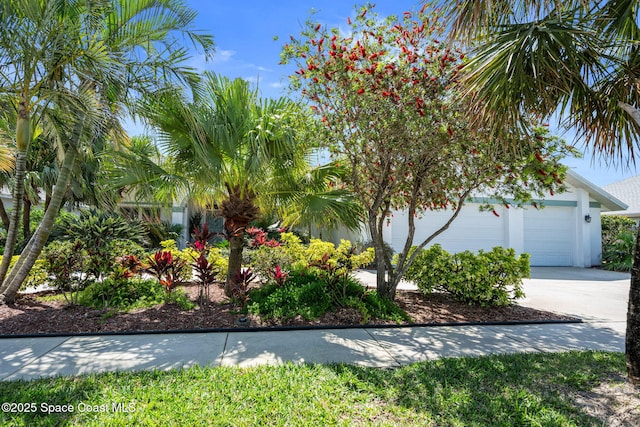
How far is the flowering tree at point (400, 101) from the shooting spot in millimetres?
5371

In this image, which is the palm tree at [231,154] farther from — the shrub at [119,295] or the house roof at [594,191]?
the house roof at [594,191]

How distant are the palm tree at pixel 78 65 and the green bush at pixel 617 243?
16207 mm

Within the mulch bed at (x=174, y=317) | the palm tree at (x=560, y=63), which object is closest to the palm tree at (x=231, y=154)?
the mulch bed at (x=174, y=317)

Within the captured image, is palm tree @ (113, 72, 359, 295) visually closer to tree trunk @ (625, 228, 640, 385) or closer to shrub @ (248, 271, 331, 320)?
shrub @ (248, 271, 331, 320)

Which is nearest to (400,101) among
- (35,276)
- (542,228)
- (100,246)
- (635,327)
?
(635,327)

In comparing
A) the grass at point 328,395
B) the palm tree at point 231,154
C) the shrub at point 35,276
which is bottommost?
the grass at point 328,395

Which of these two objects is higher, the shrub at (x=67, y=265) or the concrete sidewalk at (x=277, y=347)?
the shrub at (x=67, y=265)

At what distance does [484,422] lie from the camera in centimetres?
262

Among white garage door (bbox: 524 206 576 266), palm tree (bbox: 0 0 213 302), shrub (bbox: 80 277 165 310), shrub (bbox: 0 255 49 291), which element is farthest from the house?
shrub (bbox: 0 255 49 291)

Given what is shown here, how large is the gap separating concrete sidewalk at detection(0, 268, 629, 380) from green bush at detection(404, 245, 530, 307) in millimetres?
962

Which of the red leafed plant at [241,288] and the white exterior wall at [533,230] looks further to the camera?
the white exterior wall at [533,230]

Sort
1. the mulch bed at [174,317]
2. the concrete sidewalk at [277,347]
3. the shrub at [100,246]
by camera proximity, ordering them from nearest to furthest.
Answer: the concrete sidewalk at [277,347] → the mulch bed at [174,317] → the shrub at [100,246]

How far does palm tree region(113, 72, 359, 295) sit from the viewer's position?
561 centimetres

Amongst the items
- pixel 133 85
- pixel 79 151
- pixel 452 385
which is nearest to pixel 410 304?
pixel 452 385
